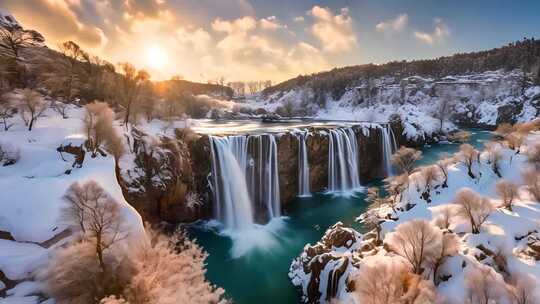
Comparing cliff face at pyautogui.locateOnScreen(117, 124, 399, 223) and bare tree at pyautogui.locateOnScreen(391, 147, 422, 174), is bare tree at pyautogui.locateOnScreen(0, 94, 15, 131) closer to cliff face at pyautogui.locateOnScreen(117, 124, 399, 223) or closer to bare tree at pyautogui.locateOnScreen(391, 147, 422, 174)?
cliff face at pyautogui.locateOnScreen(117, 124, 399, 223)

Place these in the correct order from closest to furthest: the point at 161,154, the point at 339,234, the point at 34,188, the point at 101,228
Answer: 1. the point at 101,228
2. the point at 34,188
3. the point at 339,234
4. the point at 161,154

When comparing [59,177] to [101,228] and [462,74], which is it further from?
[462,74]

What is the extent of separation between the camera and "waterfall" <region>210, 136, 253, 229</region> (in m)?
25.6

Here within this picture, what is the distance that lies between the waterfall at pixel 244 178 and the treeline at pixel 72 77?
35.3 feet

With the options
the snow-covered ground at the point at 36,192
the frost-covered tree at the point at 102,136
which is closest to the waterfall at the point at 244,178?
the frost-covered tree at the point at 102,136

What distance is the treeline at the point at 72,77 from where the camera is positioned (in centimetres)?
2911

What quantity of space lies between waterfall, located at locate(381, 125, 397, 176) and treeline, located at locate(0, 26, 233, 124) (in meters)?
31.7

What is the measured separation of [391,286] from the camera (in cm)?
1098

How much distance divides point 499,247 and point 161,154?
2404 centimetres

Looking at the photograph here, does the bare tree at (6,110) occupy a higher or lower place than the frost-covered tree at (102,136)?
higher

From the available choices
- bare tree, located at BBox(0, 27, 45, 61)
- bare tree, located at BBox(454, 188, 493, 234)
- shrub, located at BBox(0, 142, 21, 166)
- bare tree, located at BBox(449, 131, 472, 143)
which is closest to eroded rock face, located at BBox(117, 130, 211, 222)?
shrub, located at BBox(0, 142, 21, 166)

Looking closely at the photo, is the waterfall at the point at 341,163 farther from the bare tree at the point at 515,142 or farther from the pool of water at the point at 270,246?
the bare tree at the point at 515,142

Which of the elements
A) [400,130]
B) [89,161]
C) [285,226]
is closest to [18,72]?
[89,161]

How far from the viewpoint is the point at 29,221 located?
12414 millimetres
